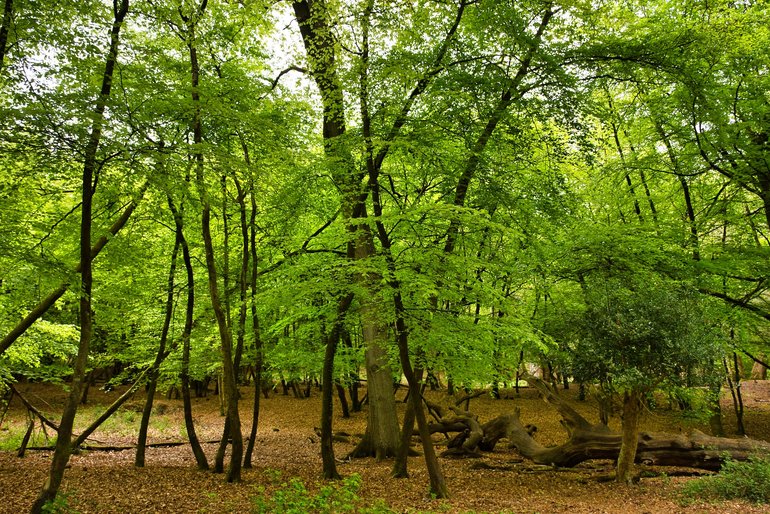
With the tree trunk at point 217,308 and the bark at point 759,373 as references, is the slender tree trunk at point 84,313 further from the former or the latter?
the bark at point 759,373

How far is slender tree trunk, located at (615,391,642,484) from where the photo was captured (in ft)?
27.6

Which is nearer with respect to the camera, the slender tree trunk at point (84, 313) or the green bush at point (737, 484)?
the slender tree trunk at point (84, 313)

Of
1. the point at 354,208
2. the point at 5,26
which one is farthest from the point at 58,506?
the point at 354,208

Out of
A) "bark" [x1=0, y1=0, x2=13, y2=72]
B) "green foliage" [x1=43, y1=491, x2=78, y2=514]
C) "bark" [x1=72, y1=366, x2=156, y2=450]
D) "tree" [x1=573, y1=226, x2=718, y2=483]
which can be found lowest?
"green foliage" [x1=43, y1=491, x2=78, y2=514]

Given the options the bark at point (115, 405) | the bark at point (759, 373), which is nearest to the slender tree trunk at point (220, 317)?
the bark at point (115, 405)

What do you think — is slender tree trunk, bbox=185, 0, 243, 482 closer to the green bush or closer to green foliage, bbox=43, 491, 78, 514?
green foliage, bbox=43, 491, 78, 514

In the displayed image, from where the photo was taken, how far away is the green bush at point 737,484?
7.35m

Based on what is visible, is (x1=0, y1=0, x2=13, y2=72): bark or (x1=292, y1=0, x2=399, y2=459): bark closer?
(x1=0, y1=0, x2=13, y2=72): bark

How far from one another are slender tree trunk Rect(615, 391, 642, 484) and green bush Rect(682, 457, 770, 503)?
0.94 m

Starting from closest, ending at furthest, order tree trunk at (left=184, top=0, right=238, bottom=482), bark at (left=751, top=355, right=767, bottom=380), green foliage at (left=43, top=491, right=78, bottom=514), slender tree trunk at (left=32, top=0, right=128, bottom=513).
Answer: green foliage at (left=43, top=491, right=78, bottom=514) < slender tree trunk at (left=32, top=0, right=128, bottom=513) < tree trunk at (left=184, top=0, right=238, bottom=482) < bark at (left=751, top=355, right=767, bottom=380)

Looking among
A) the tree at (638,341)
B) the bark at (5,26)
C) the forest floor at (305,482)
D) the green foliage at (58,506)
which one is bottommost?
the forest floor at (305,482)

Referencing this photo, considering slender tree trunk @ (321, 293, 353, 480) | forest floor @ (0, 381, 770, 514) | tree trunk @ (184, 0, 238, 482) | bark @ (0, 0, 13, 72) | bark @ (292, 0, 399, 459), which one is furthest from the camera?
slender tree trunk @ (321, 293, 353, 480)

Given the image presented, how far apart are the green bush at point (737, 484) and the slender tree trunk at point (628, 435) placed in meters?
0.94

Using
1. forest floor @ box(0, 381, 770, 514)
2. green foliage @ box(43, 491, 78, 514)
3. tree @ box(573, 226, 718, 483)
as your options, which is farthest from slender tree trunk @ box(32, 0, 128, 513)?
tree @ box(573, 226, 718, 483)
